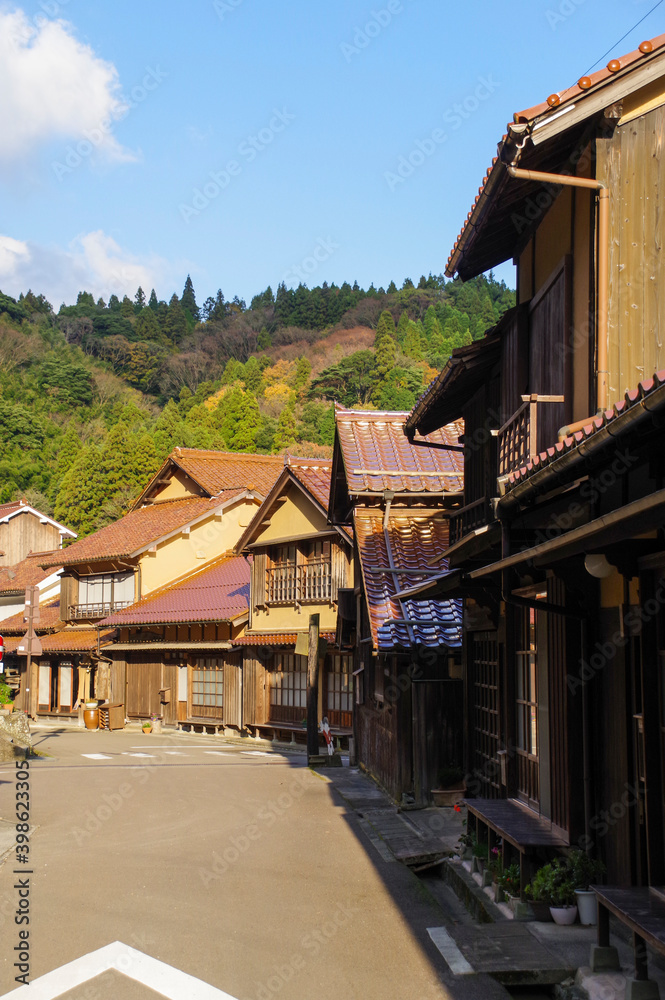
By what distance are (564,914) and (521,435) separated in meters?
4.38

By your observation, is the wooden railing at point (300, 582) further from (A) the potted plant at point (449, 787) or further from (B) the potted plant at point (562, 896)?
(B) the potted plant at point (562, 896)

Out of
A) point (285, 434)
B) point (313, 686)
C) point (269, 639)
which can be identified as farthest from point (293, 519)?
point (285, 434)

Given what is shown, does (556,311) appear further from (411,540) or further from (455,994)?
(411,540)

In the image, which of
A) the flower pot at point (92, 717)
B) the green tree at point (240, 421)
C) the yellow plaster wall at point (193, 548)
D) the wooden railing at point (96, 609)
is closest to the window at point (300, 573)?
the yellow plaster wall at point (193, 548)

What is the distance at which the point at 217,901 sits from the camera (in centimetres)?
921

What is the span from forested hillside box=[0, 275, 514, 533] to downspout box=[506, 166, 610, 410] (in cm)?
4722

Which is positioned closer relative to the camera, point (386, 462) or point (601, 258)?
point (601, 258)

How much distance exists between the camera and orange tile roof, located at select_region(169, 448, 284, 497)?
1537 inches

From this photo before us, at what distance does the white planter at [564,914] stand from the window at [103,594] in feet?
100

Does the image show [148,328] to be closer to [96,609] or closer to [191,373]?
[191,373]

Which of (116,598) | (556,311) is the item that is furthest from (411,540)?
(116,598)

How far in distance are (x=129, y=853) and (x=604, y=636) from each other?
7053 millimetres

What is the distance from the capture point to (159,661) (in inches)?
1347

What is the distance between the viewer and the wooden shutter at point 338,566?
2470 cm
